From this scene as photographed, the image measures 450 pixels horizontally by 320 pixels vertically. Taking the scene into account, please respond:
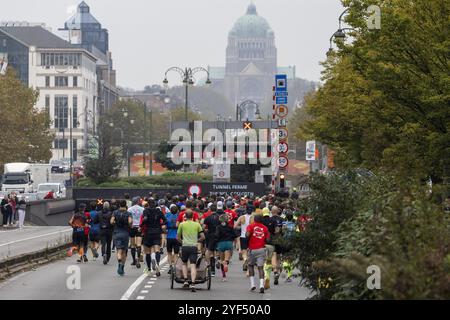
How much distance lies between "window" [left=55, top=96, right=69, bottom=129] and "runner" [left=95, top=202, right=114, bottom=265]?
153m

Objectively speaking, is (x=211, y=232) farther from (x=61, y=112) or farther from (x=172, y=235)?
(x=61, y=112)

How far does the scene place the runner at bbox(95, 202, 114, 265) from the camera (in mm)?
31906

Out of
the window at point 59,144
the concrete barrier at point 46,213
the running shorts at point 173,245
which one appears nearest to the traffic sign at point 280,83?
the concrete barrier at point 46,213

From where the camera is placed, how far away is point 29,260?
32.8m

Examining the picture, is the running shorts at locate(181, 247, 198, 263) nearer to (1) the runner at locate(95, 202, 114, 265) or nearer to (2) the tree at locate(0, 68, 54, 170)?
(1) the runner at locate(95, 202, 114, 265)

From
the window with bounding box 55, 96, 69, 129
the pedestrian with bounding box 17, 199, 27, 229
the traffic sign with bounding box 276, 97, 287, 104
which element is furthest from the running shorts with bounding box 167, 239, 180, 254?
the window with bounding box 55, 96, 69, 129

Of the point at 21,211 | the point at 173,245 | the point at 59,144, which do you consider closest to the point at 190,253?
the point at 173,245

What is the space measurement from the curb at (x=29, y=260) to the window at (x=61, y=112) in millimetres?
147137

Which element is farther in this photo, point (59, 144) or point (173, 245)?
point (59, 144)

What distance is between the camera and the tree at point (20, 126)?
324 ft

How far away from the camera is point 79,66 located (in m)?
186

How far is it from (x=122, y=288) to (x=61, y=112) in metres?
162
